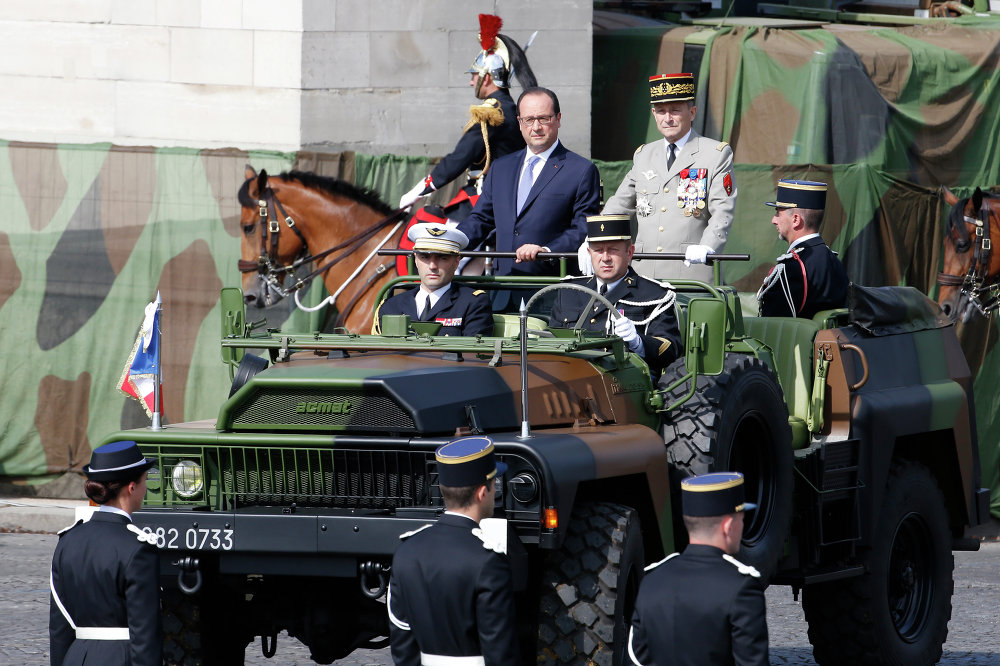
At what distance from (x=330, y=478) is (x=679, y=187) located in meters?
3.50

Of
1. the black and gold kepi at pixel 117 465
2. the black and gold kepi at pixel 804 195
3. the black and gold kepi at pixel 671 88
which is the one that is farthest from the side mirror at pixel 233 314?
the black and gold kepi at pixel 804 195

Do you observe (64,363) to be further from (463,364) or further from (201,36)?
(463,364)

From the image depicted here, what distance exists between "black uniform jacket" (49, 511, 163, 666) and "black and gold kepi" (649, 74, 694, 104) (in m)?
4.51

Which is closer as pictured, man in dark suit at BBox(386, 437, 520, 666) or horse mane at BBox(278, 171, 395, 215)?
man in dark suit at BBox(386, 437, 520, 666)

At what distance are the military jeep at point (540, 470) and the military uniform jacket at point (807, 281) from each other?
0.30 metres

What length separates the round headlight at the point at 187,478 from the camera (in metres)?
6.48

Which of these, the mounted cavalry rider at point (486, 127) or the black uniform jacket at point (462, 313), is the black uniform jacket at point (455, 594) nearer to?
the black uniform jacket at point (462, 313)

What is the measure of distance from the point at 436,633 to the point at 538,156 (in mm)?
4626

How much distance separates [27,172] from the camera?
46.4ft

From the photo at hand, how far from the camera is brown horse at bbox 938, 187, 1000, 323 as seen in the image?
13578 mm

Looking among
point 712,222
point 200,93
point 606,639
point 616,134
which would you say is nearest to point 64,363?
point 200,93

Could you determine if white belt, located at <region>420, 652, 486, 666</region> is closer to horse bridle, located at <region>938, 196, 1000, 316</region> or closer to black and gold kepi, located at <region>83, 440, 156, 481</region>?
black and gold kepi, located at <region>83, 440, 156, 481</region>

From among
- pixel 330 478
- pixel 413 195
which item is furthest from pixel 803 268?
pixel 413 195

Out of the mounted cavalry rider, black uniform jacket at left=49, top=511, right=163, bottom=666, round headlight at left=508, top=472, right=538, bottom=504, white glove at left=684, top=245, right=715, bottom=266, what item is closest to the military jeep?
round headlight at left=508, top=472, right=538, bottom=504
